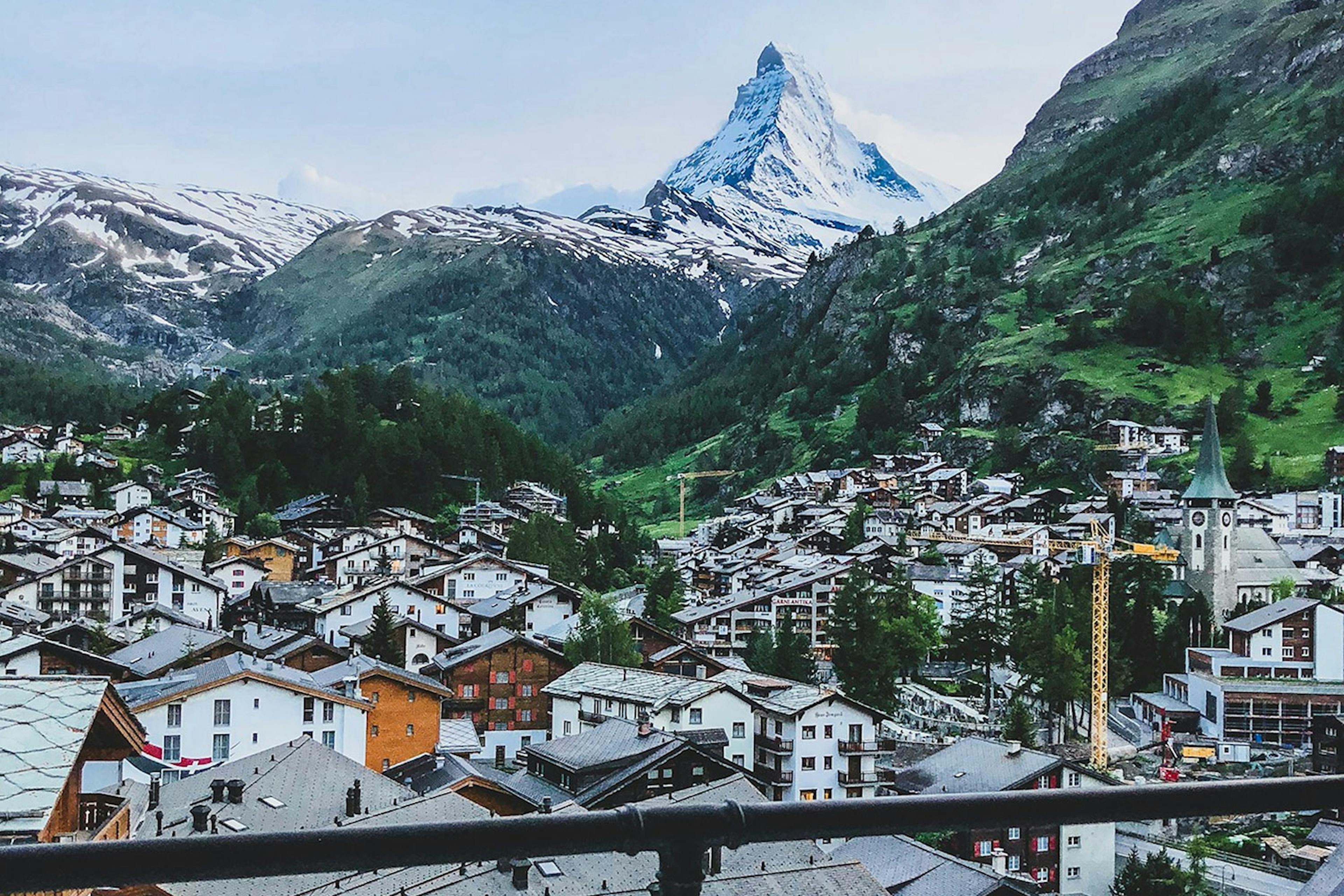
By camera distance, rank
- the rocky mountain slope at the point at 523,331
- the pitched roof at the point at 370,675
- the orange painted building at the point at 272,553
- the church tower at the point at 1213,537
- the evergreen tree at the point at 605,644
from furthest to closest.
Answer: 1. the rocky mountain slope at the point at 523,331
2. the orange painted building at the point at 272,553
3. the church tower at the point at 1213,537
4. the evergreen tree at the point at 605,644
5. the pitched roof at the point at 370,675

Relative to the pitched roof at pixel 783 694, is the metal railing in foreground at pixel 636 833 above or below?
above

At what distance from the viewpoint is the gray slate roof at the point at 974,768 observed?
23.1m

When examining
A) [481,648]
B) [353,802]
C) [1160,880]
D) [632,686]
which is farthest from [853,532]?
[353,802]

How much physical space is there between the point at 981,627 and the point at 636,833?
40316 millimetres

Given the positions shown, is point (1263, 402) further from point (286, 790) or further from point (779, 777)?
point (286, 790)

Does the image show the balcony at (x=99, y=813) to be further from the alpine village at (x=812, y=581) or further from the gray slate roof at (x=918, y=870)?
the gray slate roof at (x=918, y=870)

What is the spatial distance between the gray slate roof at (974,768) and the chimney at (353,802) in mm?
10001

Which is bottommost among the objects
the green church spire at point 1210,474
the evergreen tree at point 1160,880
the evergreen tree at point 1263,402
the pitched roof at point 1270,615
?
the evergreen tree at point 1160,880

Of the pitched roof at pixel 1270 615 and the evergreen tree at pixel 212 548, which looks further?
the evergreen tree at pixel 212 548

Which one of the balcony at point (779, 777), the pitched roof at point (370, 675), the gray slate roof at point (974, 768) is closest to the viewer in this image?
the gray slate roof at point (974, 768)

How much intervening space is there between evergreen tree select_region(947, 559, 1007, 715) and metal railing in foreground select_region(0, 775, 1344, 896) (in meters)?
37.2

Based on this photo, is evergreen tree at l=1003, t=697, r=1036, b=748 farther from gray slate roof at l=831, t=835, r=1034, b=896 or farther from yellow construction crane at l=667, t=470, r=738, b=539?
yellow construction crane at l=667, t=470, r=738, b=539

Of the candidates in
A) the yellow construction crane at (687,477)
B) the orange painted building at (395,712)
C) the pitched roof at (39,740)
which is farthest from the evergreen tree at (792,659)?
the yellow construction crane at (687,477)

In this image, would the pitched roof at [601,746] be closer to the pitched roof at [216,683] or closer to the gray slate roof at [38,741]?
the pitched roof at [216,683]
